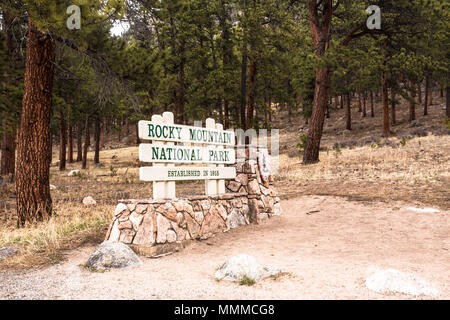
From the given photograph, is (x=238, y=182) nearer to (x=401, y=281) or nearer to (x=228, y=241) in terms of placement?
(x=228, y=241)

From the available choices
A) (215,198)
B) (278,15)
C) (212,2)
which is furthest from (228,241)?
(212,2)

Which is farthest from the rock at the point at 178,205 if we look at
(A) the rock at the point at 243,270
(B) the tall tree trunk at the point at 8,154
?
(B) the tall tree trunk at the point at 8,154

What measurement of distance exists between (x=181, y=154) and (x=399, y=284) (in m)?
4.33

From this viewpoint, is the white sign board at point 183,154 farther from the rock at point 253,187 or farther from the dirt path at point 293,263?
the dirt path at point 293,263

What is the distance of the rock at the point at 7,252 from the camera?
5746 mm

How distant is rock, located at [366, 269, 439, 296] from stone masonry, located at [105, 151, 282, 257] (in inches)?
132

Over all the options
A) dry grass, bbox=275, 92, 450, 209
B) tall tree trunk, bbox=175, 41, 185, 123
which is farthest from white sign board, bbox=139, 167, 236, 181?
tall tree trunk, bbox=175, 41, 185, 123

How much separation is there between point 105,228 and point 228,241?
2.46m

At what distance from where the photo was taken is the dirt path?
4227mm

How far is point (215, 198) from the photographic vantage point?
7895 mm

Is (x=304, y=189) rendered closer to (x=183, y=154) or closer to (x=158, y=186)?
(x=183, y=154)

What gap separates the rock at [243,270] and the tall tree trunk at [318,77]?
12534 millimetres

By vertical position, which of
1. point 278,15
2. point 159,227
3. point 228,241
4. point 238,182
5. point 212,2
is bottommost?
point 228,241
